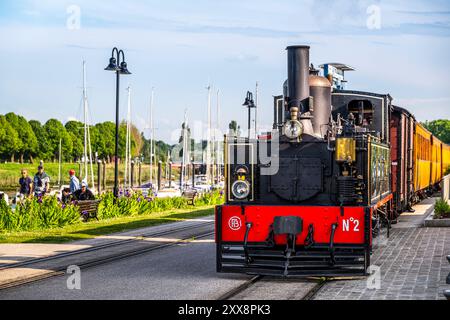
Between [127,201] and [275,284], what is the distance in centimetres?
1772

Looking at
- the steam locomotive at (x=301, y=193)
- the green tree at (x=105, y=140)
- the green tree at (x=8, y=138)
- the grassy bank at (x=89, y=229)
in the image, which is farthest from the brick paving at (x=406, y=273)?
the green tree at (x=105, y=140)

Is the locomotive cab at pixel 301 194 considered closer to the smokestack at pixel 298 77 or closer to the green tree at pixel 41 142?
the smokestack at pixel 298 77

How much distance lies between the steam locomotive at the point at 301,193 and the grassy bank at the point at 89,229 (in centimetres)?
722

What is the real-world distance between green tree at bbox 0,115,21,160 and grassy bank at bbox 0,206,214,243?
6580cm

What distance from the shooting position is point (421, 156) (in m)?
28.2

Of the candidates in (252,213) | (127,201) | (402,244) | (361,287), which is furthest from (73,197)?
(361,287)

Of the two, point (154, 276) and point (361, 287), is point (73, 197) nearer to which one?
point (154, 276)

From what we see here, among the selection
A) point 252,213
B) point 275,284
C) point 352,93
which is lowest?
point 275,284

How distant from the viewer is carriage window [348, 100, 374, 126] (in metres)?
14.9

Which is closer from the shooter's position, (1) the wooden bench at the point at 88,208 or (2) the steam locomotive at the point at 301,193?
(2) the steam locomotive at the point at 301,193

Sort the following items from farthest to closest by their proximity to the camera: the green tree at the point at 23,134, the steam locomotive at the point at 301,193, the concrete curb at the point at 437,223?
the green tree at the point at 23,134 < the concrete curb at the point at 437,223 < the steam locomotive at the point at 301,193

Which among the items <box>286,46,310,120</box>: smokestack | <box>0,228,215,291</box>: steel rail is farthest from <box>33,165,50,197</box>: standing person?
<box>286,46,310,120</box>: smokestack

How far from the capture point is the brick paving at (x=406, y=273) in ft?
33.9
